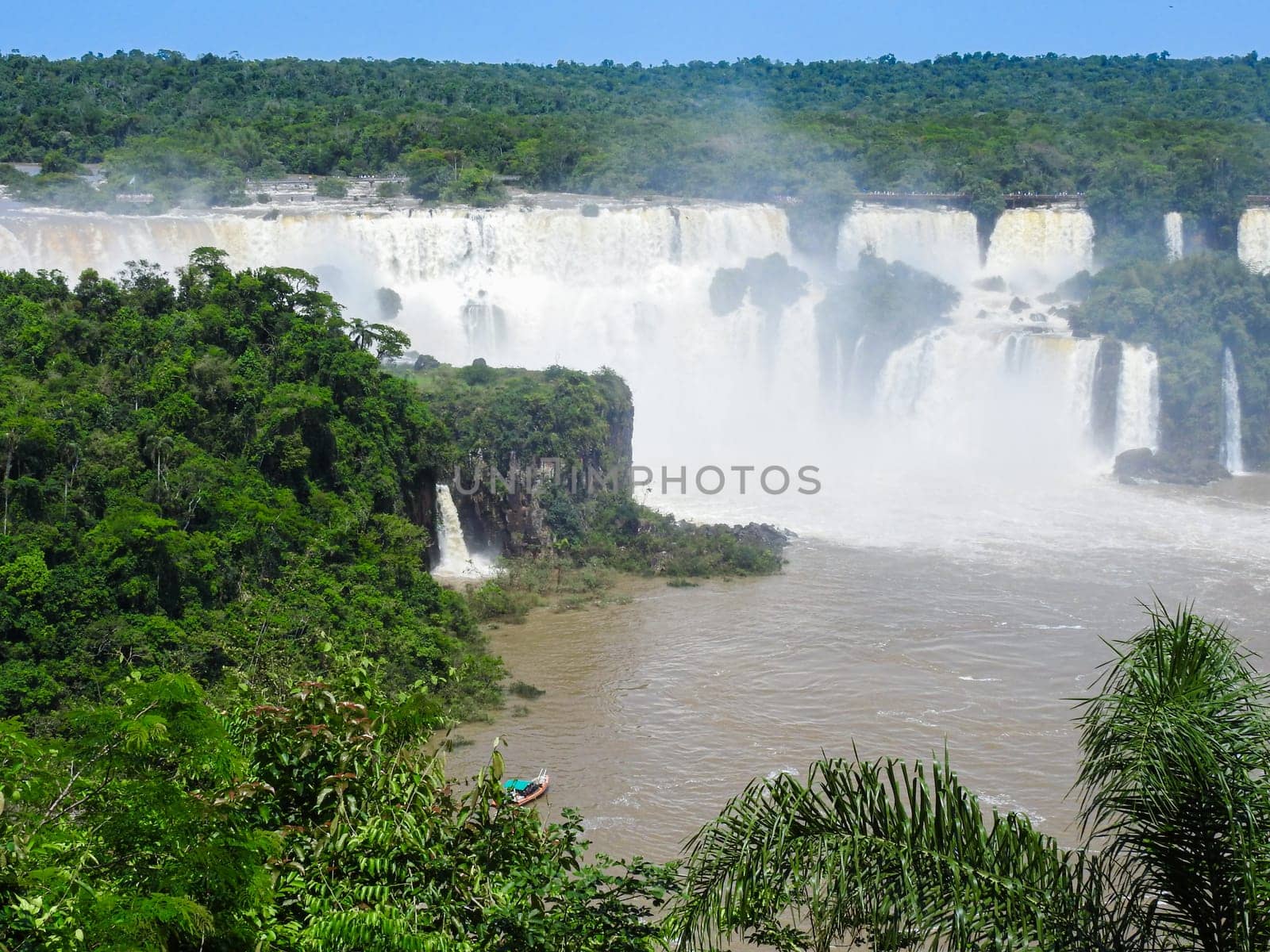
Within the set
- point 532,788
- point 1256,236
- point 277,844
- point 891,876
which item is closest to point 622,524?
point 532,788

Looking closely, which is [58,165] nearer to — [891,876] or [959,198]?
[959,198]

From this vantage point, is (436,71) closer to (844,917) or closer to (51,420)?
(51,420)

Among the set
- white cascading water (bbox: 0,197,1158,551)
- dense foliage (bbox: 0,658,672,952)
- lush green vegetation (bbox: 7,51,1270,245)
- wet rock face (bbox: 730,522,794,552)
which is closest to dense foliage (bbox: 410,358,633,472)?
white cascading water (bbox: 0,197,1158,551)

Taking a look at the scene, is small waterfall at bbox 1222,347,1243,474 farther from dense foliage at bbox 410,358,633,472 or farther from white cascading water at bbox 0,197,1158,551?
dense foliage at bbox 410,358,633,472

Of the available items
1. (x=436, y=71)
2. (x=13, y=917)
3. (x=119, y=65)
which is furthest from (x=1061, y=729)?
(x=436, y=71)

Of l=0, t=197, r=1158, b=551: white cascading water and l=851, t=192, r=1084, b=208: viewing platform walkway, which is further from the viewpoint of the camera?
l=851, t=192, r=1084, b=208: viewing platform walkway

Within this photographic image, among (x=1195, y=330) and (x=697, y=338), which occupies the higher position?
(x=1195, y=330)

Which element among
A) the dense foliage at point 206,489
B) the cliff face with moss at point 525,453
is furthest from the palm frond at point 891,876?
the cliff face with moss at point 525,453
